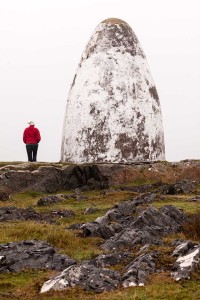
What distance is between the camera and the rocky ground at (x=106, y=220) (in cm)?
818

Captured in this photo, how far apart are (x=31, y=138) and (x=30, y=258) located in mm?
14700

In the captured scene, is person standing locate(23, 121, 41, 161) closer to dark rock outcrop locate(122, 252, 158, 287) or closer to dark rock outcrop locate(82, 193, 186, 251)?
dark rock outcrop locate(82, 193, 186, 251)

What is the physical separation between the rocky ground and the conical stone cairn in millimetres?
1414

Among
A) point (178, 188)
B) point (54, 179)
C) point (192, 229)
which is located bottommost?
point (192, 229)

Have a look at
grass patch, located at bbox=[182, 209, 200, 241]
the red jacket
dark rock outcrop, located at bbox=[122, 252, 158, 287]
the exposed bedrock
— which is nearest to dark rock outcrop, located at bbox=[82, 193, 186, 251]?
grass patch, located at bbox=[182, 209, 200, 241]

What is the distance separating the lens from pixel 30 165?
2180 centimetres

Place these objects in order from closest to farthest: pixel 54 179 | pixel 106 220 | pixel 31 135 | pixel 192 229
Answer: pixel 192 229 < pixel 106 220 < pixel 54 179 < pixel 31 135

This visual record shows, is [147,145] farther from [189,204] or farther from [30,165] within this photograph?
[189,204]

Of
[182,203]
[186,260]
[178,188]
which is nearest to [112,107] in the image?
[178,188]

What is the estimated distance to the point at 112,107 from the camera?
23078mm

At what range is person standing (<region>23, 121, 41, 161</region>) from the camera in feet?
77.5

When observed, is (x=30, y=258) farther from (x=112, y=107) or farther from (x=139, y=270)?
(x=112, y=107)

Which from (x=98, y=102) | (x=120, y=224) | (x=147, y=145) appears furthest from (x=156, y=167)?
(x=120, y=224)

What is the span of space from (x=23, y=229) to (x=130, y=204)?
3895mm
